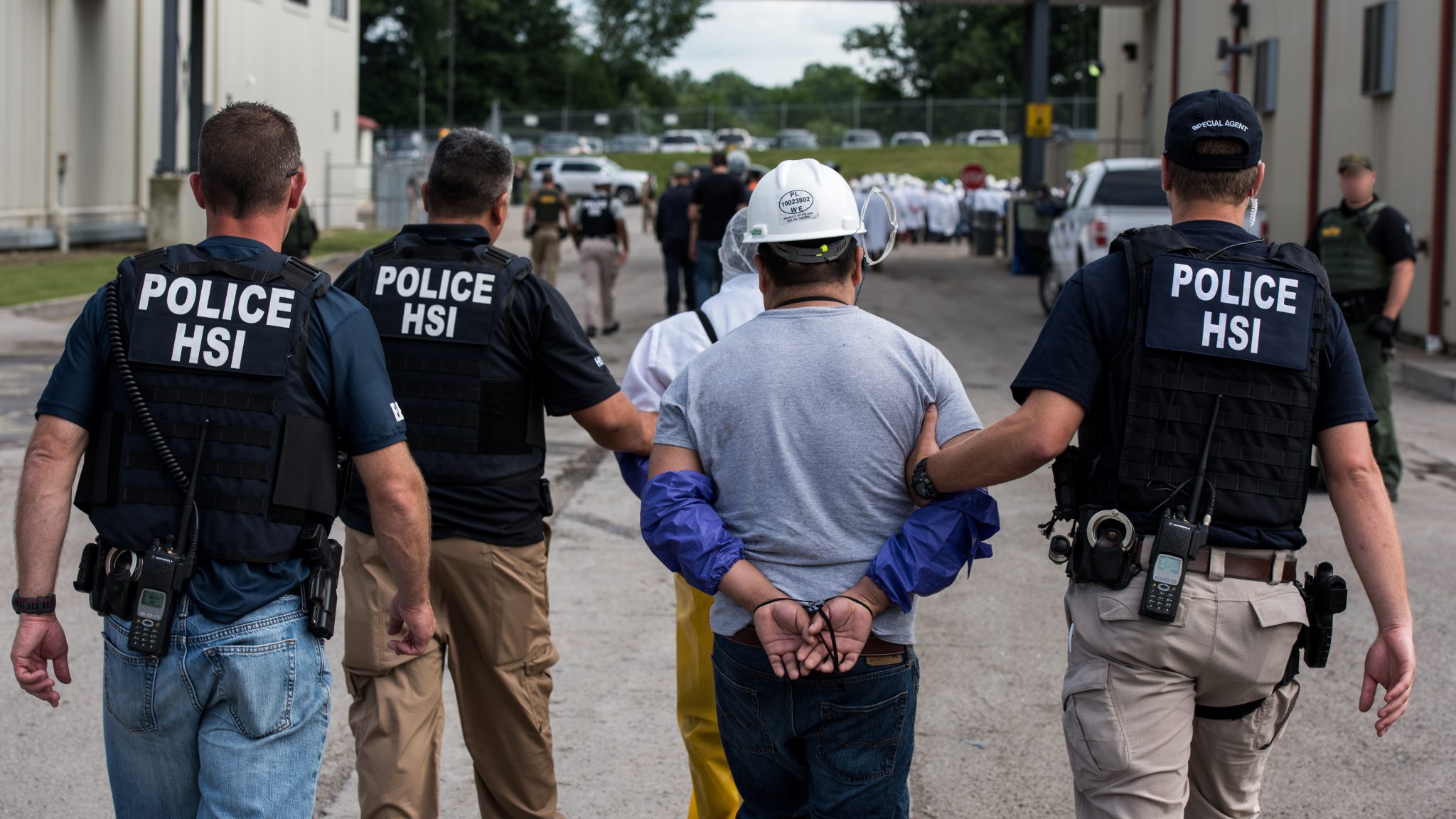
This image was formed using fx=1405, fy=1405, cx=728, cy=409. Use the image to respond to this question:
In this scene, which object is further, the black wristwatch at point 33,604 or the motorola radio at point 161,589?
the black wristwatch at point 33,604

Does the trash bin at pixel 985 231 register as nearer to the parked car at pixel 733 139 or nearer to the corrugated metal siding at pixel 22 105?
the corrugated metal siding at pixel 22 105

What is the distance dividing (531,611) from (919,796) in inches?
58.5

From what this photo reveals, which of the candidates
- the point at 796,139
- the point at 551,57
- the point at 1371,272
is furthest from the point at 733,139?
the point at 1371,272

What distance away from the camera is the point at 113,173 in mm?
27328

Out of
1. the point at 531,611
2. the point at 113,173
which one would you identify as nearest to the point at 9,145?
the point at 113,173

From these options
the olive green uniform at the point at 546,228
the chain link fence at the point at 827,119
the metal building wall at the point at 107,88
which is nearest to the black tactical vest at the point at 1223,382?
the olive green uniform at the point at 546,228

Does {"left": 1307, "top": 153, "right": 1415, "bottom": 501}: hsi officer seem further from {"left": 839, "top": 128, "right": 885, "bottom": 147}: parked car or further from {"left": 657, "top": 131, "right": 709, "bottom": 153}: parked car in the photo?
{"left": 657, "top": 131, "right": 709, "bottom": 153}: parked car

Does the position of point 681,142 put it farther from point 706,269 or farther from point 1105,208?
point 706,269

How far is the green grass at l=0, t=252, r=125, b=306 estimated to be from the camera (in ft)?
60.1

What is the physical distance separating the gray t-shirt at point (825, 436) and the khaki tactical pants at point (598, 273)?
1341cm

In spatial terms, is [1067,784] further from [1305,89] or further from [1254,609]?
Result: [1305,89]

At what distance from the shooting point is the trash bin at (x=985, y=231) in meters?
32.2

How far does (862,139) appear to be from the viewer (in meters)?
67.6

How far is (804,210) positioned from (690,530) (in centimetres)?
70
